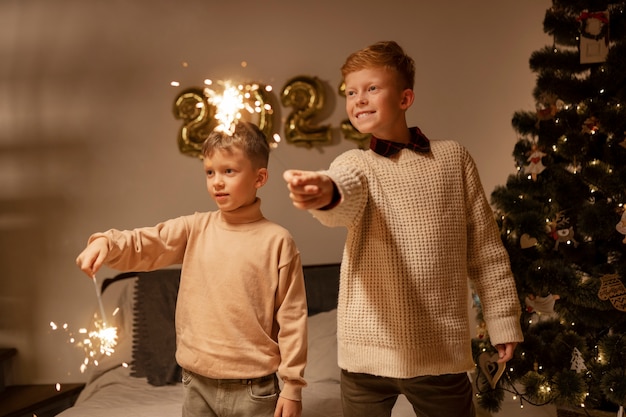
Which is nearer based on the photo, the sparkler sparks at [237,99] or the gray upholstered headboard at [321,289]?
the gray upholstered headboard at [321,289]

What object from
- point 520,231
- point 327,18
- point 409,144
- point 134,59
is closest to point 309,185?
point 409,144

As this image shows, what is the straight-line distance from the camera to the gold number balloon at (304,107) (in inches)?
119

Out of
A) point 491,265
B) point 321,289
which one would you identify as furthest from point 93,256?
point 321,289

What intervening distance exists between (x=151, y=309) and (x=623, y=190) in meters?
1.99

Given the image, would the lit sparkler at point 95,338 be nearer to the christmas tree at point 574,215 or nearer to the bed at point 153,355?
the bed at point 153,355

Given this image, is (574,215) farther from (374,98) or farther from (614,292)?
(374,98)

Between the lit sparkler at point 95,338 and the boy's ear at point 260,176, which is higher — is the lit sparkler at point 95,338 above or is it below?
below

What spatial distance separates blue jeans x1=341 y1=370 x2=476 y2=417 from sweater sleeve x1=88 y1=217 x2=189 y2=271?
54 centimetres

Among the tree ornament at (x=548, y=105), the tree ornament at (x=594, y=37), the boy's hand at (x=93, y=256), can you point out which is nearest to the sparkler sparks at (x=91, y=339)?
the boy's hand at (x=93, y=256)

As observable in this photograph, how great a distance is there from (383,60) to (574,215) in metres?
1.21

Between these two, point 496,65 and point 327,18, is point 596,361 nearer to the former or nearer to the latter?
point 496,65

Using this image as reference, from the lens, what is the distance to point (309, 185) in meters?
1.17

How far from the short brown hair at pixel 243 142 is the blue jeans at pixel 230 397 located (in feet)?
1.78

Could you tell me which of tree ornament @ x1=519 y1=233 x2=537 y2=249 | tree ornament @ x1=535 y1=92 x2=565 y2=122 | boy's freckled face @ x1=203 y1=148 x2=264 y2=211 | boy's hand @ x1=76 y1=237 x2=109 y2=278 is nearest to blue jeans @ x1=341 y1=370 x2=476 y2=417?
boy's freckled face @ x1=203 y1=148 x2=264 y2=211
